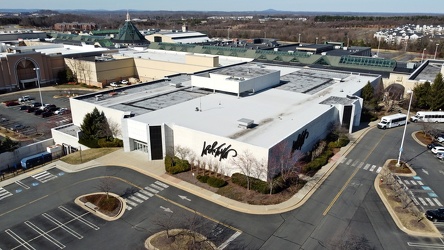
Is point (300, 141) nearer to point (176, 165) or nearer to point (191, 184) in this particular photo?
point (191, 184)

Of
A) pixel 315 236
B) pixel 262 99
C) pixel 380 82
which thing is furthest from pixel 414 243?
pixel 380 82

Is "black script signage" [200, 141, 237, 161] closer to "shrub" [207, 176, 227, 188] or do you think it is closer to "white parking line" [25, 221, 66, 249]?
"shrub" [207, 176, 227, 188]

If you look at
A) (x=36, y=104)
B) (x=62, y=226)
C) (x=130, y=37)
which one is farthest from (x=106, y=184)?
(x=130, y=37)

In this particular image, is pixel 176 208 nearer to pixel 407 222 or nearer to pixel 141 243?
pixel 141 243

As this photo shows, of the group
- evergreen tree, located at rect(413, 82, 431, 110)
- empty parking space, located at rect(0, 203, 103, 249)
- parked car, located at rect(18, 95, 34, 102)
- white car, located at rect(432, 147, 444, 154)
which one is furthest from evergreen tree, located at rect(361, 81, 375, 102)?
parked car, located at rect(18, 95, 34, 102)

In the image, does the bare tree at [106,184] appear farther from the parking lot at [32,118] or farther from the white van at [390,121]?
the white van at [390,121]

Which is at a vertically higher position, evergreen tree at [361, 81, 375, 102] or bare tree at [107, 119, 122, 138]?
evergreen tree at [361, 81, 375, 102]
